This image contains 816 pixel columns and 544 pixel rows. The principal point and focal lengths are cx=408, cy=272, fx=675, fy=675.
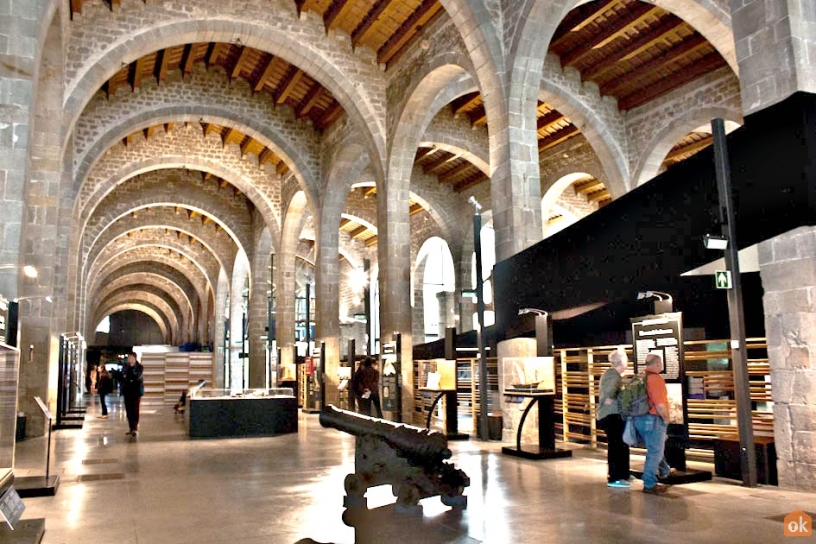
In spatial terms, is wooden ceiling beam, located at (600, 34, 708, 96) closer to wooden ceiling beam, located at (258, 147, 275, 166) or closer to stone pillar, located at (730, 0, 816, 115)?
stone pillar, located at (730, 0, 816, 115)

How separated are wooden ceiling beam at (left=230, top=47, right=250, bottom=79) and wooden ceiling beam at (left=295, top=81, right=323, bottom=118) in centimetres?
167

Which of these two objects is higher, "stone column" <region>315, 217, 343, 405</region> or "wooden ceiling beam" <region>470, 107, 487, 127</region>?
"wooden ceiling beam" <region>470, 107, 487, 127</region>

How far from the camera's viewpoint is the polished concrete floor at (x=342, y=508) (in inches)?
162

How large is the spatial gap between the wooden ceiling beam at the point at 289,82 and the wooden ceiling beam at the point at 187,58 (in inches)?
86.2

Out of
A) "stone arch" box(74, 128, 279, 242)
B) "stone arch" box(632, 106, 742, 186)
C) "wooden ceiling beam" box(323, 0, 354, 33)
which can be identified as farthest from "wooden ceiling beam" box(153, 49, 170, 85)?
"stone arch" box(632, 106, 742, 186)

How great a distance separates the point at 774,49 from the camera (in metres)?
5.91

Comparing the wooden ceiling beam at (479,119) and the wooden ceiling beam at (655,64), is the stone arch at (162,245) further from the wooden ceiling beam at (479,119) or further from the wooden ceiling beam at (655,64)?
the wooden ceiling beam at (655,64)

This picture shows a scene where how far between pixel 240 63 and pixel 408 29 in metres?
4.89

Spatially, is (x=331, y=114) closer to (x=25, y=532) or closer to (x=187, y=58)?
(x=187, y=58)

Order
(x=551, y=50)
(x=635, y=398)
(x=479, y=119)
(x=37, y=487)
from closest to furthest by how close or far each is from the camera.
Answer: (x=635, y=398), (x=37, y=487), (x=551, y=50), (x=479, y=119)

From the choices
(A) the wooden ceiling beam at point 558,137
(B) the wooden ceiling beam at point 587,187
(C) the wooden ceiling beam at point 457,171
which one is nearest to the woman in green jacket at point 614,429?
(A) the wooden ceiling beam at point 558,137

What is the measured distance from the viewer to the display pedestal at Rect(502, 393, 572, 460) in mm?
7391

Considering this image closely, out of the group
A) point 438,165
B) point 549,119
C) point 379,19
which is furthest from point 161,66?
point 549,119

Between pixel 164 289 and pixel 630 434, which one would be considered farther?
pixel 164 289
